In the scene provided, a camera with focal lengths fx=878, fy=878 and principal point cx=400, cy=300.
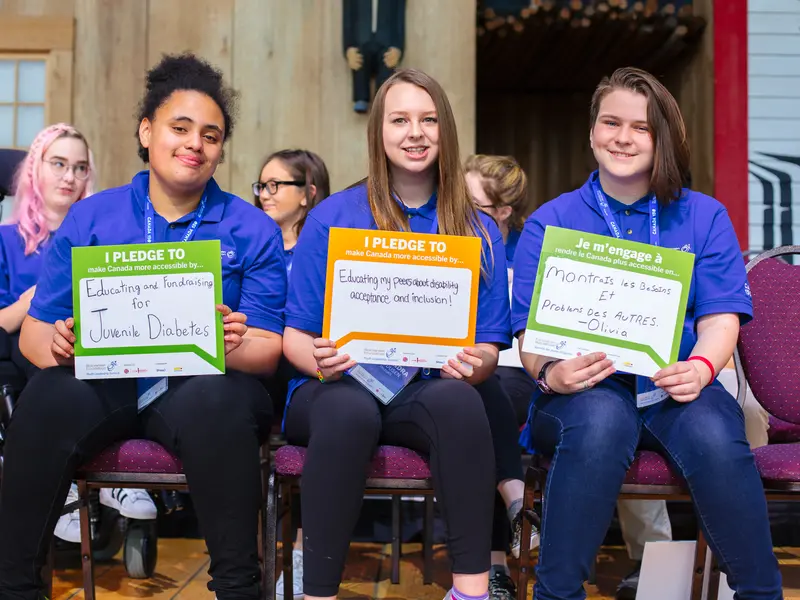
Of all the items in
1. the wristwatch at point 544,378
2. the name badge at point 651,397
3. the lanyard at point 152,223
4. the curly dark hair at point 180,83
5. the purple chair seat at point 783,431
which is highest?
the curly dark hair at point 180,83

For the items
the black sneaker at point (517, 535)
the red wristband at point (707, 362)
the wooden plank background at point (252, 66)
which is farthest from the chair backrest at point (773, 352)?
the wooden plank background at point (252, 66)

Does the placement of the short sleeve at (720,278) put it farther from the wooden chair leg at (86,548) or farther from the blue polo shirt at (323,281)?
the wooden chair leg at (86,548)

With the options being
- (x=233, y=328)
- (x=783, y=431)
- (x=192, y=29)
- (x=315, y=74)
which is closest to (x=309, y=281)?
(x=233, y=328)

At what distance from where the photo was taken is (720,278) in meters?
1.97

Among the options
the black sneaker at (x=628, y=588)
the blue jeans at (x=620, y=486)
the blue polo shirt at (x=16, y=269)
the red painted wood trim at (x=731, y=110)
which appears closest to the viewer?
the blue jeans at (x=620, y=486)

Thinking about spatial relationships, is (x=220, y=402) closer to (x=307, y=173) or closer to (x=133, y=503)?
(x=133, y=503)

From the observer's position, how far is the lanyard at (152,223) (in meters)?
2.05

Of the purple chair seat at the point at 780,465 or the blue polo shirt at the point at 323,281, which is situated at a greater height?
the blue polo shirt at the point at 323,281

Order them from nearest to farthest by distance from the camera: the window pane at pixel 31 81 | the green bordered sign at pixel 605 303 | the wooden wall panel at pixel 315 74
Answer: the green bordered sign at pixel 605 303 < the wooden wall panel at pixel 315 74 < the window pane at pixel 31 81

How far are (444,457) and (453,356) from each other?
0.21 meters

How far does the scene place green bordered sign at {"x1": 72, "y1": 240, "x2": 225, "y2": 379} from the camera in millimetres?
1842

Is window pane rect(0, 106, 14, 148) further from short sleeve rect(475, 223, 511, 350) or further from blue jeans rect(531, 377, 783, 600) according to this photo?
blue jeans rect(531, 377, 783, 600)

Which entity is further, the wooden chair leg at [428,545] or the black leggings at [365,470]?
the wooden chair leg at [428,545]

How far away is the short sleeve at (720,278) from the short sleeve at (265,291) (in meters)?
0.96
